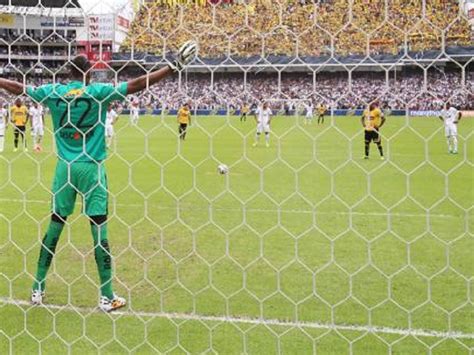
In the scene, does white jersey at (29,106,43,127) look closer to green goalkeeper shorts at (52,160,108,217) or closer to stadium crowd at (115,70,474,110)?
stadium crowd at (115,70,474,110)

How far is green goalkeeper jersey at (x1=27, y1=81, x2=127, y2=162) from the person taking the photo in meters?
4.46

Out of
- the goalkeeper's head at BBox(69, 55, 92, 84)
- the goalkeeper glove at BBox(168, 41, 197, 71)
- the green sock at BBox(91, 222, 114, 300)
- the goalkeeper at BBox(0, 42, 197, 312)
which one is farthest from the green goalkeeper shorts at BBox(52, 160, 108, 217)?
the goalkeeper glove at BBox(168, 41, 197, 71)

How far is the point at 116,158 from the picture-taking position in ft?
55.2

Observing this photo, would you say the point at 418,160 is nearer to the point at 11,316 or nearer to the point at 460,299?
the point at 460,299

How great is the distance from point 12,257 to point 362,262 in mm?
3599

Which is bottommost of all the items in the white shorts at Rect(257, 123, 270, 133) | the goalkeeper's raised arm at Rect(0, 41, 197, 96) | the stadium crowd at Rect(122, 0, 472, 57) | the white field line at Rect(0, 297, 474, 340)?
the white field line at Rect(0, 297, 474, 340)

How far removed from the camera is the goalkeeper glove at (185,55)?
3.93m

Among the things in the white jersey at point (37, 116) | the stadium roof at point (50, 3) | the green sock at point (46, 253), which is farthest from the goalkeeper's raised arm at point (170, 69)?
the white jersey at point (37, 116)

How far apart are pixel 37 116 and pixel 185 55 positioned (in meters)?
16.8

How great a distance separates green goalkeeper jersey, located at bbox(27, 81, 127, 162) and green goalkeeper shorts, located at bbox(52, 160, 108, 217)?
0.07 metres

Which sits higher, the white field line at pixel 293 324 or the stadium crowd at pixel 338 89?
the stadium crowd at pixel 338 89

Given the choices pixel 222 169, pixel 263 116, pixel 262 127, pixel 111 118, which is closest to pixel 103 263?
pixel 222 169

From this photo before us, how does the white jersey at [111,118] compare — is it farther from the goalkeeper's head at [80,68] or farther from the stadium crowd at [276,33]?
the goalkeeper's head at [80,68]

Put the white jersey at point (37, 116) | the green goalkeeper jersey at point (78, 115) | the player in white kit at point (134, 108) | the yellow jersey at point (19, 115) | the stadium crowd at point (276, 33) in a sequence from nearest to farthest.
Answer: the green goalkeeper jersey at point (78, 115), the stadium crowd at point (276, 33), the player in white kit at point (134, 108), the yellow jersey at point (19, 115), the white jersey at point (37, 116)
